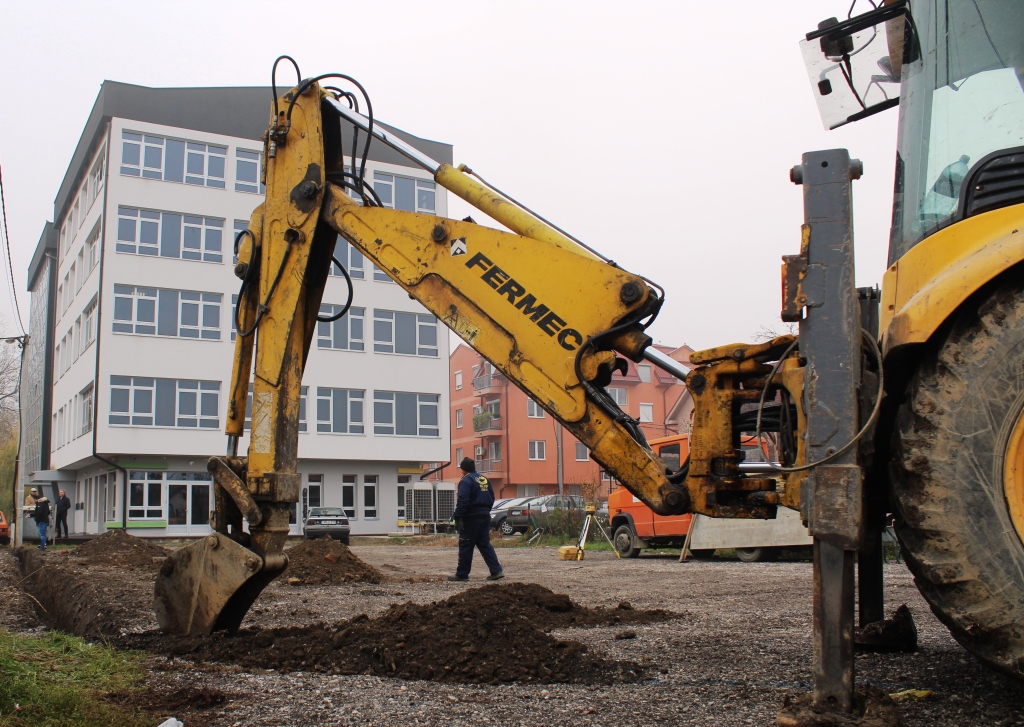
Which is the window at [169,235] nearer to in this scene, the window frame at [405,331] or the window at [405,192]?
the window at [405,192]

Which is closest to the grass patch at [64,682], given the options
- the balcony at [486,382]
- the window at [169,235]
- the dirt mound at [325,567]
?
the dirt mound at [325,567]

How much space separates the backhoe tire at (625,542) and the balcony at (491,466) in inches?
1568

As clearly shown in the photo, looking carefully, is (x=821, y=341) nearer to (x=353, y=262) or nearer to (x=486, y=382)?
(x=353, y=262)

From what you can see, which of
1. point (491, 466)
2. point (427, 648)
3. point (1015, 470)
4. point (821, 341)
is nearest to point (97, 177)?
point (491, 466)

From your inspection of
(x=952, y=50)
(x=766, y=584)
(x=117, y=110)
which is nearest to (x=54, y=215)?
(x=117, y=110)

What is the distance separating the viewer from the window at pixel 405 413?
131 ft

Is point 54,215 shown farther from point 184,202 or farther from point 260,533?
point 260,533

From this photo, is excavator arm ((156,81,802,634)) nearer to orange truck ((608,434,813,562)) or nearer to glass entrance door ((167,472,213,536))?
orange truck ((608,434,813,562))

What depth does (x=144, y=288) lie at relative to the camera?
35.9 metres

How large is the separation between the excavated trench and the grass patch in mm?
407

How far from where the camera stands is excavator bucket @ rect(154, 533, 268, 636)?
17.9 ft

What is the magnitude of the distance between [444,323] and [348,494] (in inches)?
1421

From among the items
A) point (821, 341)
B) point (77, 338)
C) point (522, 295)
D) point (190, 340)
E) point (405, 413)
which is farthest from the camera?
point (77, 338)

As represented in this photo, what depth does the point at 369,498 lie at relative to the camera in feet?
132
